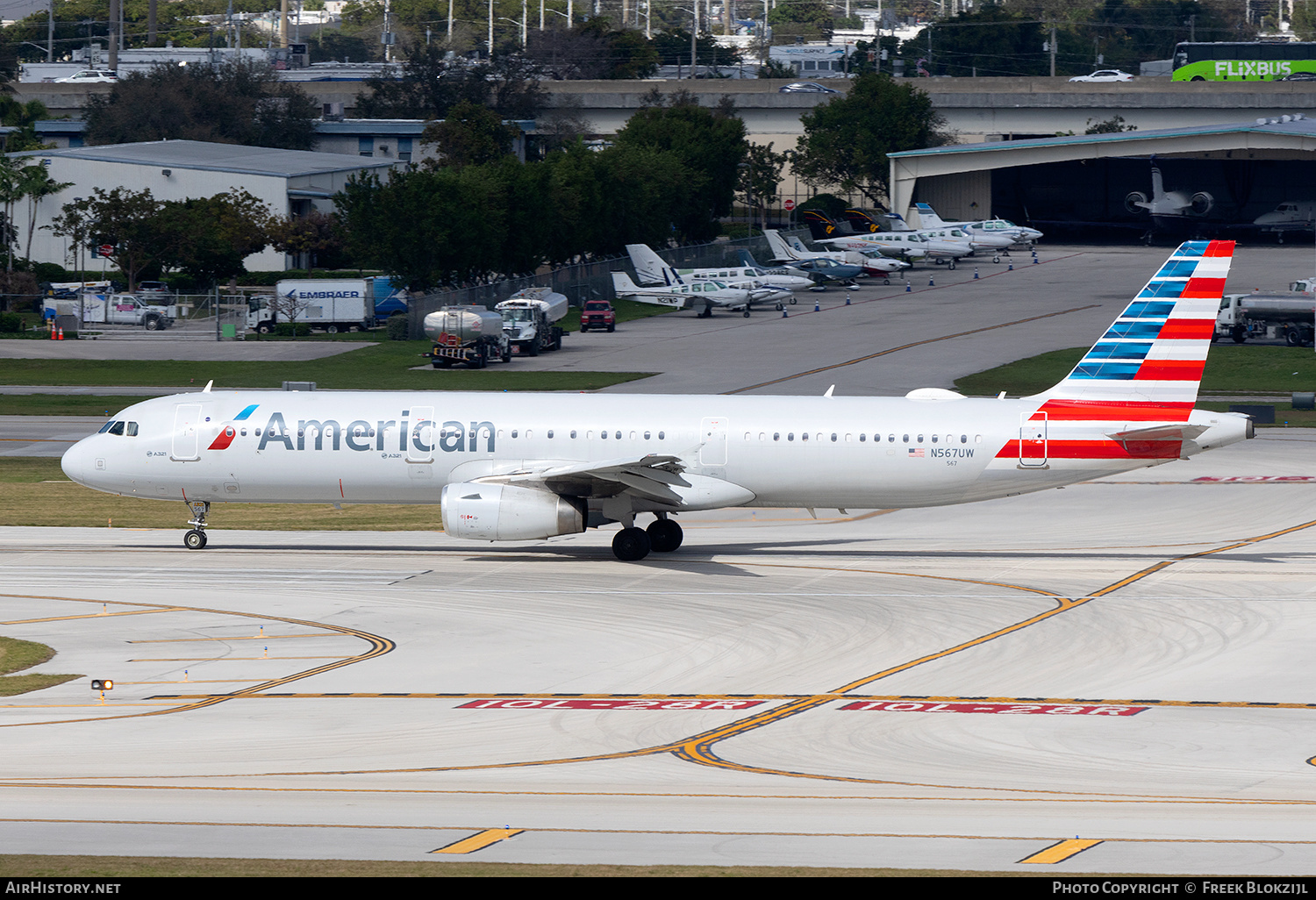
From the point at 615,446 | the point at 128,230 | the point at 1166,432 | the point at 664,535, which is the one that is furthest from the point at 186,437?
the point at 128,230

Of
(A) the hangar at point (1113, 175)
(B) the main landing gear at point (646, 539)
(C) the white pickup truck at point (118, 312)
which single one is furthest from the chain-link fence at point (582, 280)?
(B) the main landing gear at point (646, 539)

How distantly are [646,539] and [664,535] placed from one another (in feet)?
3.30

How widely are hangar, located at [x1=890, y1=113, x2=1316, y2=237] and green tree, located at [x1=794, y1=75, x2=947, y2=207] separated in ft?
13.6

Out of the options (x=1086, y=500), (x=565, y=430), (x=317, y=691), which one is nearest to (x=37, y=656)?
(x=317, y=691)

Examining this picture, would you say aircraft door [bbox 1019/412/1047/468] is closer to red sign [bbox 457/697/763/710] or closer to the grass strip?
red sign [bbox 457/697/763/710]

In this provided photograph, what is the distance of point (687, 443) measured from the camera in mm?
39562

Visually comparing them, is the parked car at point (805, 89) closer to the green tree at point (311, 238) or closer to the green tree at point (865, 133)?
the green tree at point (865, 133)

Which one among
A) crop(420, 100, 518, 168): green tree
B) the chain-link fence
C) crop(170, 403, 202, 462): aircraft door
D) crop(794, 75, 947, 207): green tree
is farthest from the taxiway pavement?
crop(794, 75, 947, 207): green tree

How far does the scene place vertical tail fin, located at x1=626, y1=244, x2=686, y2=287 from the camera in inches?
4242

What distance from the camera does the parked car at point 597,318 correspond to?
9638 centimetres

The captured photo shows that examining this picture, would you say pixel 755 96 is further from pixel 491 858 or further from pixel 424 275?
pixel 491 858

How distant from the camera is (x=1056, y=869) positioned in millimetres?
17375

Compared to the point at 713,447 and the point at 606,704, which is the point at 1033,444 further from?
the point at 606,704

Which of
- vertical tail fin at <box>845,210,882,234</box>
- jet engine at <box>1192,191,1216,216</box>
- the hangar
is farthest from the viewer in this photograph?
jet engine at <box>1192,191,1216,216</box>
